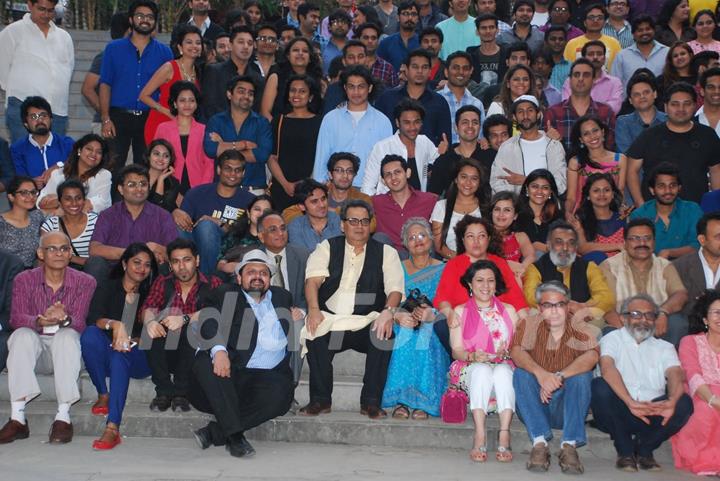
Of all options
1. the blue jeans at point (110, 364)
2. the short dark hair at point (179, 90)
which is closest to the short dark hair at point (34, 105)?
the short dark hair at point (179, 90)

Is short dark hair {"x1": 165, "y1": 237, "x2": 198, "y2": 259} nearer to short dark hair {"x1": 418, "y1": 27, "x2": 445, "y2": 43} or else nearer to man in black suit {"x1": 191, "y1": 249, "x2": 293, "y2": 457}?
man in black suit {"x1": 191, "y1": 249, "x2": 293, "y2": 457}

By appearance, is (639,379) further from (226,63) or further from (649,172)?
(226,63)

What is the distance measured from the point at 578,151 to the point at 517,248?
1254 mm

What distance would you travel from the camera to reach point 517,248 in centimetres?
795

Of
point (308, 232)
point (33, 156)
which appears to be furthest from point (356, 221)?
point (33, 156)

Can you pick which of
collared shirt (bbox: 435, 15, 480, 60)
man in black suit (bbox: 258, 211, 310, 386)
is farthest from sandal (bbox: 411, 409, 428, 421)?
collared shirt (bbox: 435, 15, 480, 60)

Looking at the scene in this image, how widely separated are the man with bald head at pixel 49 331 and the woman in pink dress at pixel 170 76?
233cm

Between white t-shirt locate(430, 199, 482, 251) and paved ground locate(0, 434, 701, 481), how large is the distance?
182cm

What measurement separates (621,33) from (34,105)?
224 inches

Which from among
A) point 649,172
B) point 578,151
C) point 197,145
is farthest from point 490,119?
point 197,145

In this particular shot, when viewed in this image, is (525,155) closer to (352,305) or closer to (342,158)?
(342,158)

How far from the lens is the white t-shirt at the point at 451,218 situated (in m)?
8.19

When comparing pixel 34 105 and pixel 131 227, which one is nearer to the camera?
pixel 131 227

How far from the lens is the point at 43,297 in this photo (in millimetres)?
7316
